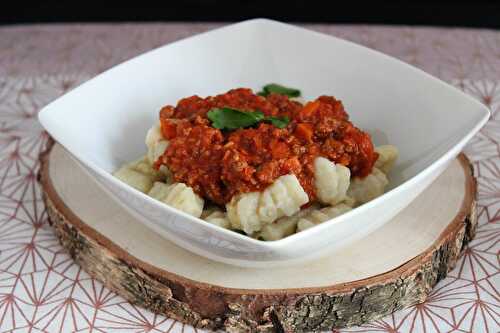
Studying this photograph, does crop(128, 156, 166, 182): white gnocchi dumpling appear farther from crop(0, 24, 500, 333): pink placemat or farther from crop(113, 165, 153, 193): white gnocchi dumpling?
crop(0, 24, 500, 333): pink placemat

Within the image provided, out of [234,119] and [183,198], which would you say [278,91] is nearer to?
[234,119]

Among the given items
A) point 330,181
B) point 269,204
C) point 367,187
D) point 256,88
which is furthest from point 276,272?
point 256,88

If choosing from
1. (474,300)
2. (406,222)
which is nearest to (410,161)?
(406,222)

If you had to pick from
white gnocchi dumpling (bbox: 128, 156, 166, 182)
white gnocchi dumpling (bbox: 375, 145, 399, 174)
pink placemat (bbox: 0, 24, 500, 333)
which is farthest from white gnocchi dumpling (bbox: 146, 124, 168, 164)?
white gnocchi dumpling (bbox: 375, 145, 399, 174)

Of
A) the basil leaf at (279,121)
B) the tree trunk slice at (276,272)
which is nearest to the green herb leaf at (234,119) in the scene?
the basil leaf at (279,121)

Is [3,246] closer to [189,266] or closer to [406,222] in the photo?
[189,266]

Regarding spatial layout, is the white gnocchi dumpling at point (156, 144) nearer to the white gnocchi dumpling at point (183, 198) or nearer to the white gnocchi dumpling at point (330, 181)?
the white gnocchi dumpling at point (183, 198)

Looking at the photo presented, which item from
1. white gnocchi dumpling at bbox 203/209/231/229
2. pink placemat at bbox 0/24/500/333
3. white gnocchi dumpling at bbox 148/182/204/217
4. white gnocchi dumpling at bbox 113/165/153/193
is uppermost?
white gnocchi dumpling at bbox 148/182/204/217
